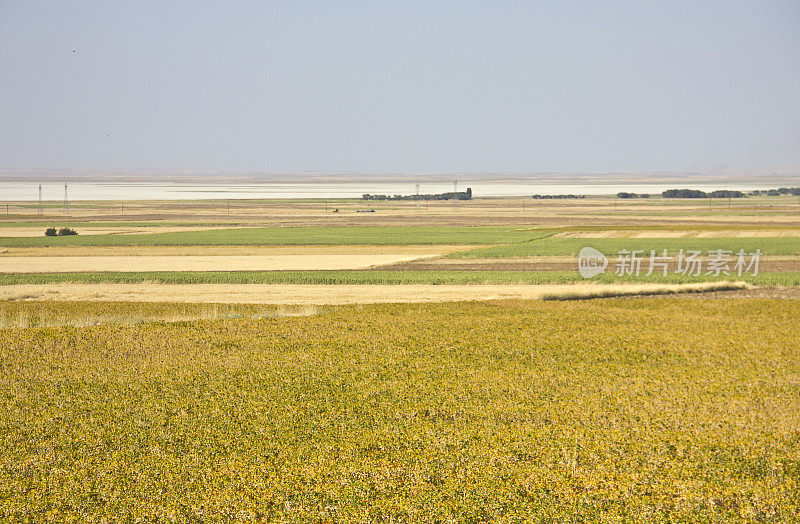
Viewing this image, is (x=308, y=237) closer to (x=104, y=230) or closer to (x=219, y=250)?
(x=219, y=250)

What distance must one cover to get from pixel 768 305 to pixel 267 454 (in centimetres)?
2521

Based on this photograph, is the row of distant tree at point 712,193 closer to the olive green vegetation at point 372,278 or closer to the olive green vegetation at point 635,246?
the olive green vegetation at point 635,246

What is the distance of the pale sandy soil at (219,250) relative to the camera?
188ft

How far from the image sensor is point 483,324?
2738cm

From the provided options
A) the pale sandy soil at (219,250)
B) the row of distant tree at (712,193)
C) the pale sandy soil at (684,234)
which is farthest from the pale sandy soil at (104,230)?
the row of distant tree at (712,193)

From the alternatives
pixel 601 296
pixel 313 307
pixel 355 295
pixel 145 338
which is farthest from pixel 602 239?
pixel 145 338

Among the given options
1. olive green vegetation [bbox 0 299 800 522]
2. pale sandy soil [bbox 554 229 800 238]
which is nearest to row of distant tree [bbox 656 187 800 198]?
pale sandy soil [bbox 554 229 800 238]

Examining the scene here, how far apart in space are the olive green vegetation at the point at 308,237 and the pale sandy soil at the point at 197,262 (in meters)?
9.89

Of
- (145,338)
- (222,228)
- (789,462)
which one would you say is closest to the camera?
(789,462)

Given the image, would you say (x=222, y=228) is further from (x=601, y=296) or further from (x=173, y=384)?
(x=173, y=384)

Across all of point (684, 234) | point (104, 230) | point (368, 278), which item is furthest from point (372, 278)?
point (104, 230)

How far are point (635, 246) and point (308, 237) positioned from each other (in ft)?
87.1

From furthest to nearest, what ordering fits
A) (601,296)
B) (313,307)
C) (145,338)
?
(601,296), (313,307), (145,338)

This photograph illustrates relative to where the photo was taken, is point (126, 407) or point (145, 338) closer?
point (126, 407)
